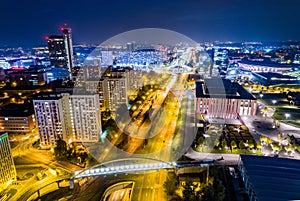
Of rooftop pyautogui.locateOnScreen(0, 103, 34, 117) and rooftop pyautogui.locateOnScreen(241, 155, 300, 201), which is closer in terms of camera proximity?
rooftop pyautogui.locateOnScreen(241, 155, 300, 201)

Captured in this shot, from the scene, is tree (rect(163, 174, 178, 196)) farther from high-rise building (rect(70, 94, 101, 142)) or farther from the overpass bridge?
high-rise building (rect(70, 94, 101, 142))

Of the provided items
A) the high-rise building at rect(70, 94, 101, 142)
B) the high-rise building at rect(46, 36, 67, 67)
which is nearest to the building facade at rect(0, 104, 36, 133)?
the high-rise building at rect(70, 94, 101, 142)

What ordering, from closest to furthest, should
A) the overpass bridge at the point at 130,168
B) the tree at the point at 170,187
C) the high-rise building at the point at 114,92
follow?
the tree at the point at 170,187 → the overpass bridge at the point at 130,168 → the high-rise building at the point at 114,92

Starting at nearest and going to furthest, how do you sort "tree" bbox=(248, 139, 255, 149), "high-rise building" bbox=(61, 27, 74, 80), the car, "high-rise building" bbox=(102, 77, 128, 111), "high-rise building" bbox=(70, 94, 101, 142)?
the car < "tree" bbox=(248, 139, 255, 149) < "high-rise building" bbox=(70, 94, 101, 142) < "high-rise building" bbox=(102, 77, 128, 111) < "high-rise building" bbox=(61, 27, 74, 80)

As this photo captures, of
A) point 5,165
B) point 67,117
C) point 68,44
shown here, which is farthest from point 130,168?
point 68,44

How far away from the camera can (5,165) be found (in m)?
8.08

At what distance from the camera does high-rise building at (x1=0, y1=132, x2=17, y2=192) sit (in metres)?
7.91

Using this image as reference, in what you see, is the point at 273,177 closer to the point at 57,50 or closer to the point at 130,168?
the point at 130,168

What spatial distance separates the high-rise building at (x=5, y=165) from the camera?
7.91 m

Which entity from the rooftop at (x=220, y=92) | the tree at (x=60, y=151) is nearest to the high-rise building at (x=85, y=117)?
the tree at (x=60, y=151)

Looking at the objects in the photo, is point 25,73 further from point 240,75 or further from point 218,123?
point 240,75

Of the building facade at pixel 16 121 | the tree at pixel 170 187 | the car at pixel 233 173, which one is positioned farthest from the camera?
the building facade at pixel 16 121

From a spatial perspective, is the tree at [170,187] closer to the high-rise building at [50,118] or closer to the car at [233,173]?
the car at [233,173]

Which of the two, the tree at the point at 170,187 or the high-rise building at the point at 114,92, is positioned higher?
the high-rise building at the point at 114,92
